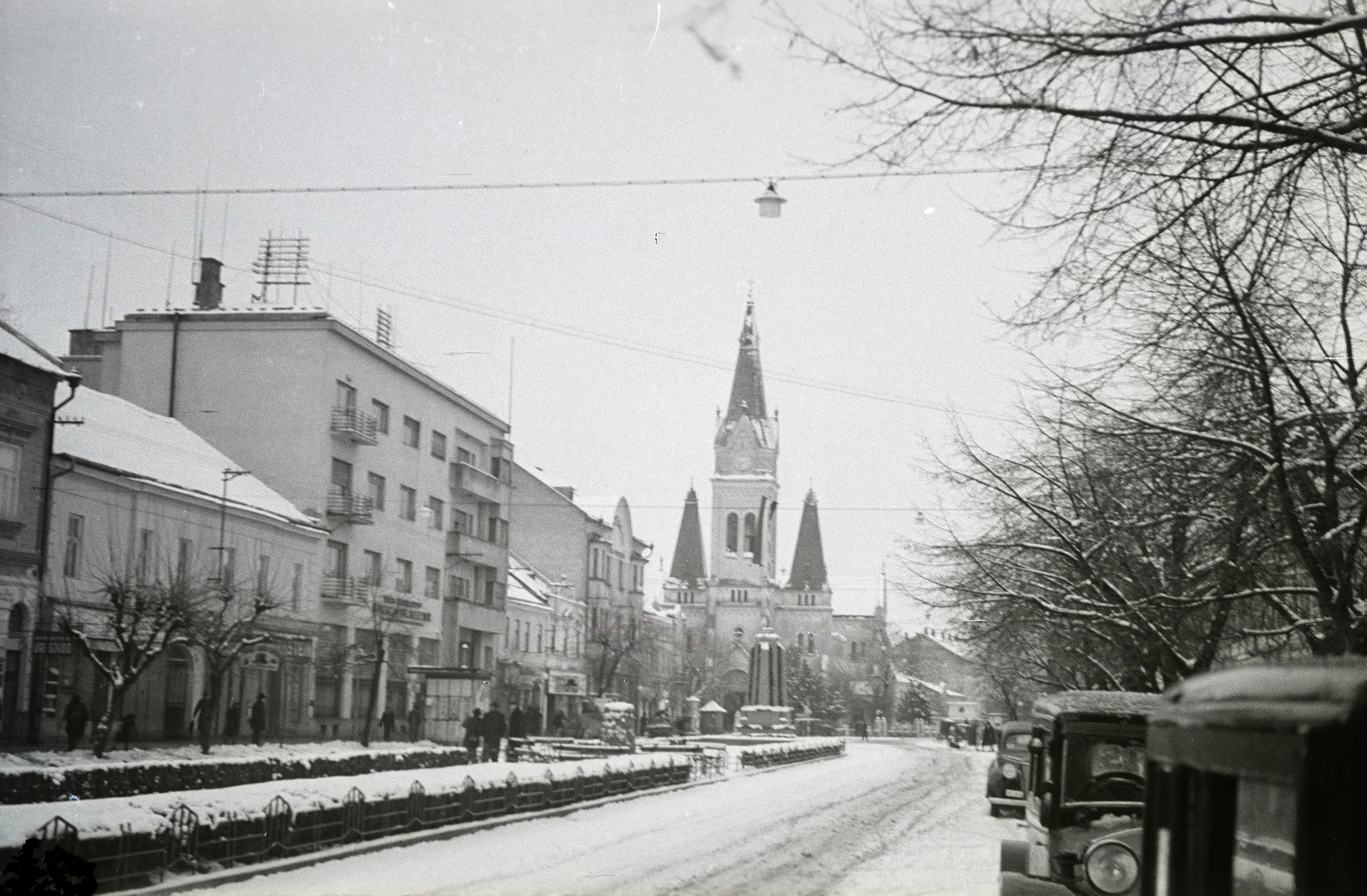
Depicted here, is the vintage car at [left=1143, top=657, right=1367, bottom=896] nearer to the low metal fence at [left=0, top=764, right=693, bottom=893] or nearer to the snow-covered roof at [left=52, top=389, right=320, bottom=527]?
the low metal fence at [left=0, top=764, right=693, bottom=893]

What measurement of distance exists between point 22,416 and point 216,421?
57.7 feet

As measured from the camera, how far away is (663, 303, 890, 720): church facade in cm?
13688

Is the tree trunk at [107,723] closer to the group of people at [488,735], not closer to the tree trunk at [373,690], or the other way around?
the group of people at [488,735]

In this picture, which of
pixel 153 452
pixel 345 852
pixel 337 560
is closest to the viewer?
pixel 345 852

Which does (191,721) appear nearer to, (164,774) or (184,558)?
(184,558)

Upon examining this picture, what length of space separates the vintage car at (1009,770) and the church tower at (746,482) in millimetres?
95025

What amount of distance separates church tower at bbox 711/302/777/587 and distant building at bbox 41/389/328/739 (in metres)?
83.6

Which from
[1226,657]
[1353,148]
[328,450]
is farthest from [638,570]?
[1353,148]

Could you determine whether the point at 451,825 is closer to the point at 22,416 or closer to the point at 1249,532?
the point at 1249,532

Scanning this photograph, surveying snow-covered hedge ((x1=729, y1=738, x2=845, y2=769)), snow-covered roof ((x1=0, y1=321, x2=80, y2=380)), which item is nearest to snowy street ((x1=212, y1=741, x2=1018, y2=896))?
snow-covered hedge ((x1=729, y1=738, x2=845, y2=769))

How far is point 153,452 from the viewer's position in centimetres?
3962

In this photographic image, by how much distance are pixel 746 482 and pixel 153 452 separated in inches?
4171

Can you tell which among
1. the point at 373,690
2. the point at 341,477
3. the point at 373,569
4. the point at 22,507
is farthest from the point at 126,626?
the point at 373,569

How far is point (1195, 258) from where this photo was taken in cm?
1560
